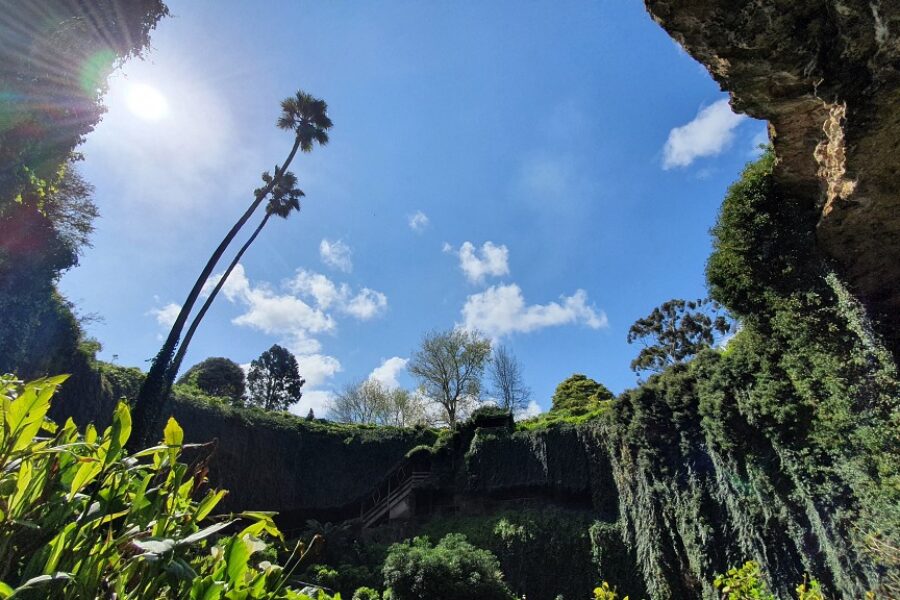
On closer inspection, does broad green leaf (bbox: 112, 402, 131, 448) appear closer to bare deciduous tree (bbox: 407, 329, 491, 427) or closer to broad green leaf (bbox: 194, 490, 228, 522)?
broad green leaf (bbox: 194, 490, 228, 522)

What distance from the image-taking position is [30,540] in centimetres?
98

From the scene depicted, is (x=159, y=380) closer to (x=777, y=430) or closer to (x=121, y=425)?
(x=121, y=425)

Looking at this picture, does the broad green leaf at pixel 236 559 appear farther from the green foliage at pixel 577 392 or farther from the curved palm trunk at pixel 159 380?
the green foliage at pixel 577 392

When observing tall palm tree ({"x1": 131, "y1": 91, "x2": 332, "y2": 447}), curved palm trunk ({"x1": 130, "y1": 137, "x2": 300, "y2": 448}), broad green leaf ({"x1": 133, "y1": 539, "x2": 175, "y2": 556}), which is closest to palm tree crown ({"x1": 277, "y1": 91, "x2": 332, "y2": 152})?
tall palm tree ({"x1": 131, "y1": 91, "x2": 332, "y2": 447})

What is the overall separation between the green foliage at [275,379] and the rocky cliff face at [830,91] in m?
33.8

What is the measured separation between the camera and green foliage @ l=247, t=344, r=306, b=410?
111 feet

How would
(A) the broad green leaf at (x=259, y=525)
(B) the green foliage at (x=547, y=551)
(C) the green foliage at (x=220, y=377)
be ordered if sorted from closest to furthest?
(A) the broad green leaf at (x=259, y=525)
(B) the green foliage at (x=547, y=551)
(C) the green foliage at (x=220, y=377)

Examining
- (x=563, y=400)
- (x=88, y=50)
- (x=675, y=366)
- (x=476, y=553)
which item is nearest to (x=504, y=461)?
(x=476, y=553)

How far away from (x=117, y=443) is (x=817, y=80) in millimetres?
6594

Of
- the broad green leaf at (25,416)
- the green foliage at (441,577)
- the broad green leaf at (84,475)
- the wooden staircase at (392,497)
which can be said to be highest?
the wooden staircase at (392,497)

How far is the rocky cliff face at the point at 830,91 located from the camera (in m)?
4.35

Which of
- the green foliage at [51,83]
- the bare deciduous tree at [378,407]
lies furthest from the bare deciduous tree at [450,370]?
the green foliage at [51,83]

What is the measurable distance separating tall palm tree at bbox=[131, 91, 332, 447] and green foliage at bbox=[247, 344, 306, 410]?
76.4 ft

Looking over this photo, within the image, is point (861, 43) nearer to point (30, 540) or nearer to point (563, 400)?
point (30, 540)
